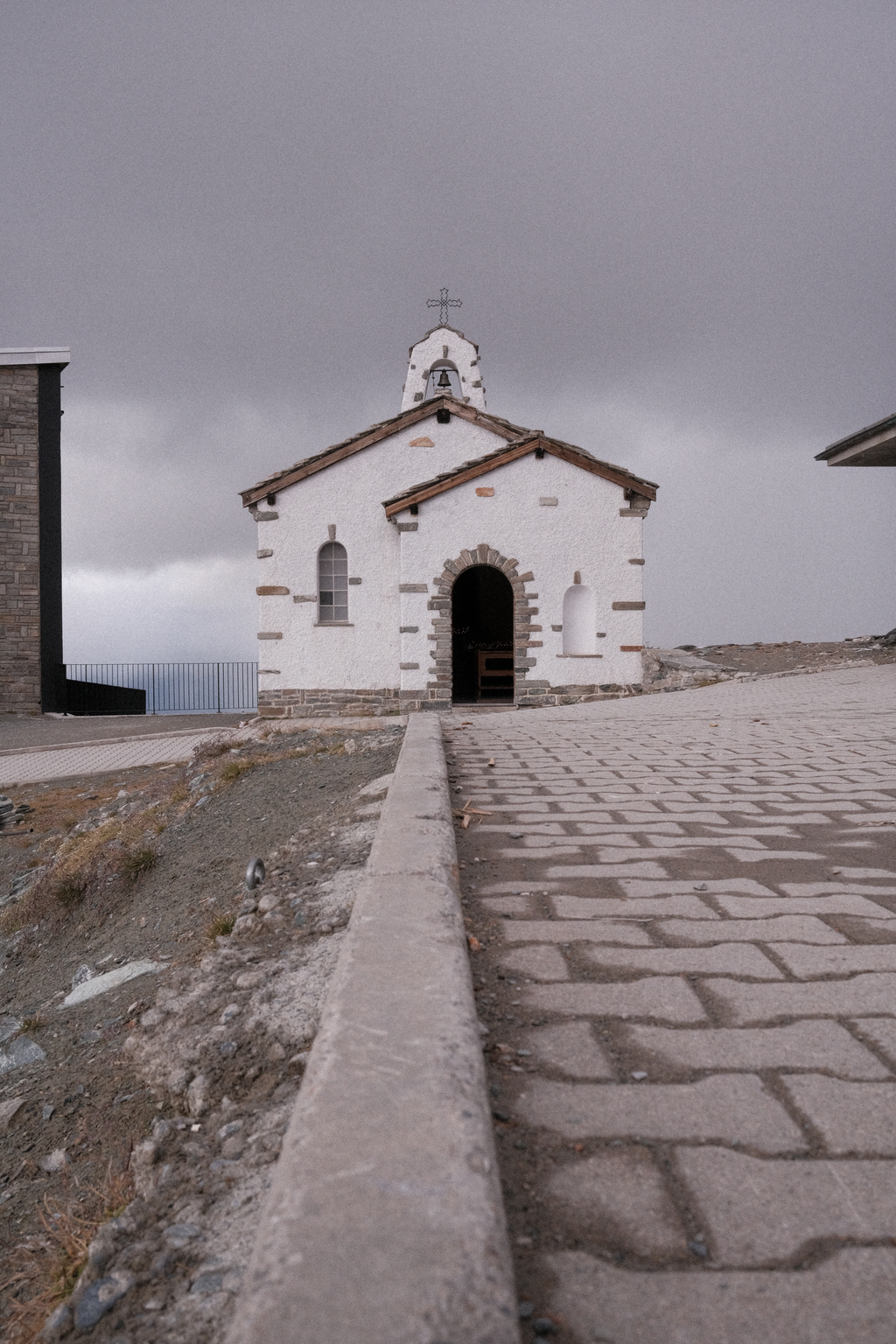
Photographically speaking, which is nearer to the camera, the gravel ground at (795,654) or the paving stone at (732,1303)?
the paving stone at (732,1303)

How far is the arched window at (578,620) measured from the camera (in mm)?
17000

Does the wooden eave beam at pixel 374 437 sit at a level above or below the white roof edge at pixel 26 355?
below

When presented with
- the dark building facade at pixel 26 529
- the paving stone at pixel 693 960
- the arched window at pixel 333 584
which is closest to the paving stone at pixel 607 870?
the paving stone at pixel 693 960

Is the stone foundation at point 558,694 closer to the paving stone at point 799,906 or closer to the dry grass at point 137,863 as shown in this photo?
the dry grass at point 137,863

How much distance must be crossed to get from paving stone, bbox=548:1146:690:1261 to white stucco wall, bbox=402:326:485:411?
773 inches

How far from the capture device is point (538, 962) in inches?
104

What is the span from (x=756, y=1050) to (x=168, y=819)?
6962mm

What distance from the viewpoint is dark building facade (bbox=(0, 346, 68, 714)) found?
872 inches

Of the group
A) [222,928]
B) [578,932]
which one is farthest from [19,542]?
[578,932]

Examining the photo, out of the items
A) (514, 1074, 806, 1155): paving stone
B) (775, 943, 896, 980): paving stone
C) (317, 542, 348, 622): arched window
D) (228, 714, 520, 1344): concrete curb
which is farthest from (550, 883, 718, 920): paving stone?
(317, 542, 348, 622): arched window

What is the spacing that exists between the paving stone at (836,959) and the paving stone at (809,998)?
0.20 ft

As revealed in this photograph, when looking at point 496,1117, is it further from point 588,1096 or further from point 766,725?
point 766,725

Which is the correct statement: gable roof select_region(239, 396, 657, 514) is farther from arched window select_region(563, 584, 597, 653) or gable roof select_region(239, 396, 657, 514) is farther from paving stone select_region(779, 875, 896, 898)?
paving stone select_region(779, 875, 896, 898)

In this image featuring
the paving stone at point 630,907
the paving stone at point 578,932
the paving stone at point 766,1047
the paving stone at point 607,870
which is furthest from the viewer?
the paving stone at point 607,870
